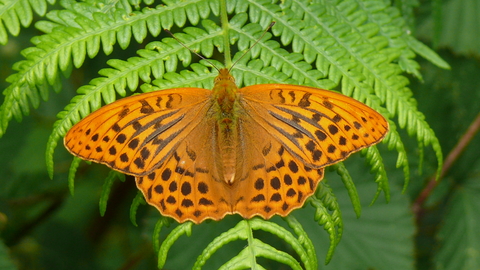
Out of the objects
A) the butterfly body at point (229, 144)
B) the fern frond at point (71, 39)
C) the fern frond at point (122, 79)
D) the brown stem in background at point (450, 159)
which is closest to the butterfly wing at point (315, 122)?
the butterfly body at point (229, 144)

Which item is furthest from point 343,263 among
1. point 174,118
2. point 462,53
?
point 462,53

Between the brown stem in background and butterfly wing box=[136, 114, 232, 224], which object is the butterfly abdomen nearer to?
butterfly wing box=[136, 114, 232, 224]

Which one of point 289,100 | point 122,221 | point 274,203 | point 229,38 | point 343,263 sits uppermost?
point 229,38

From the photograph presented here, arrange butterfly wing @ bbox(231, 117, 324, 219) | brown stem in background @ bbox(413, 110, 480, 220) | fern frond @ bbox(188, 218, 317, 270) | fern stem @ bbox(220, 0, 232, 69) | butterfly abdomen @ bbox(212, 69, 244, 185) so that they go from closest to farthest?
1. fern frond @ bbox(188, 218, 317, 270)
2. butterfly wing @ bbox(231, 117, 324, 219)
3. butterfly abdomen @ bbox(212, 69, 244, 185)
4. fern stem @ bbox(220, 0, 232, 69)
5. brown stem in background @ bbox(413, 110, 480, 220)

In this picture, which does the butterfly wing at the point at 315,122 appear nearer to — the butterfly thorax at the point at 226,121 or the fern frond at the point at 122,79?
the butterfly thorax at the point at 226,121

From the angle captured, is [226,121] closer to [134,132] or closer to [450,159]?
[134,132]

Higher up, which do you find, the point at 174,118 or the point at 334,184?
the point at 174,118

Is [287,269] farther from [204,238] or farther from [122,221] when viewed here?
[122,221]

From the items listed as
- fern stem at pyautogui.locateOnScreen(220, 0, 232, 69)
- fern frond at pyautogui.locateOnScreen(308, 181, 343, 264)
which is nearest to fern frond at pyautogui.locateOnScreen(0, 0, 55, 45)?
fern stem at pyautogui.locateOnScreen(220, 0, 232, 69)

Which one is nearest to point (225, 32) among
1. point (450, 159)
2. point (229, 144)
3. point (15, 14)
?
point (229, 144)
